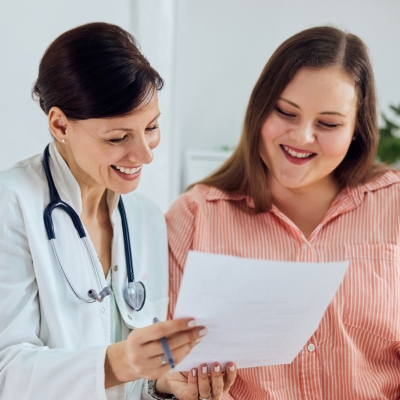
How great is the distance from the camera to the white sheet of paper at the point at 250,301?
990 millimetres

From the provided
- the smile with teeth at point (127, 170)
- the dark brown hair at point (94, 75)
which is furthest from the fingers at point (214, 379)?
the dark brown hair at point (94, 75)

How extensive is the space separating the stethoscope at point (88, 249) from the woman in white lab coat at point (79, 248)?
0.01 meters

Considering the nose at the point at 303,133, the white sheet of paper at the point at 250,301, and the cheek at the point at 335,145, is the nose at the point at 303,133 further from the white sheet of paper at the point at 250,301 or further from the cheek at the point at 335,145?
the white sheet of paper at the point at 250,301

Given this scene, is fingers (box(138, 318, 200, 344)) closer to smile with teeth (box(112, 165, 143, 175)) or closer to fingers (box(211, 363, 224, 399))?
fingers (box(211, 363, 224, 399))

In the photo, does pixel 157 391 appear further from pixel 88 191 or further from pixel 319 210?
pixel 319 210

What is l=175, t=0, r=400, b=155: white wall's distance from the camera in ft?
10.8

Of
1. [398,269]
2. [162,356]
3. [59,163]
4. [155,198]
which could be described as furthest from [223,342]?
[155,198]

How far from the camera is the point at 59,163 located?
4.41 feet

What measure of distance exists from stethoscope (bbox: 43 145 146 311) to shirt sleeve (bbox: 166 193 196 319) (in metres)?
0.19

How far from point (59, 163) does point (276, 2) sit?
7.71 feet

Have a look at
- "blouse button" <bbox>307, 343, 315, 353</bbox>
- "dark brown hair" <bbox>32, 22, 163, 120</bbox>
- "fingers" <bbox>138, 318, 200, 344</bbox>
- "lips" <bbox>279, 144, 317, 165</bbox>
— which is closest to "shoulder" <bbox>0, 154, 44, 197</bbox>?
"dark brown hair" <bbox>32, 22, 163, 120</bbox>

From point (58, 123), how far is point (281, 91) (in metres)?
0.61

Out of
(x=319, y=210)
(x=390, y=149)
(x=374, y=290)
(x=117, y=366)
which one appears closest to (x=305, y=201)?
(x=319, y=210)

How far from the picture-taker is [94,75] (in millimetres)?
1187
